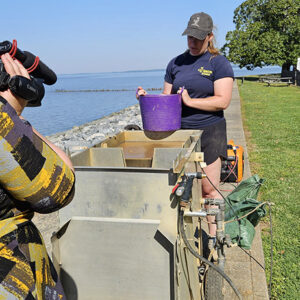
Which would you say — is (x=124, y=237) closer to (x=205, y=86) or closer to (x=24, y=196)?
(x=24, y=196)

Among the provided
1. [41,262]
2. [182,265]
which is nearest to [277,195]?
[182,265]

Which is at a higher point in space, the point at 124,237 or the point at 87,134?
the point at 124,237

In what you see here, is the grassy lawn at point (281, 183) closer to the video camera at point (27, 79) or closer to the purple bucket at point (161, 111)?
the purple bucket at point (161, 111)

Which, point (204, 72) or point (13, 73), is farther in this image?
point (204, 72)

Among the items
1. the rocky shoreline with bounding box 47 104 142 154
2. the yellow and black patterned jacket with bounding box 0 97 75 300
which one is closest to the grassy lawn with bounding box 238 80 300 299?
the yellow and black patterned jacket with bounding box 0 97 75 300

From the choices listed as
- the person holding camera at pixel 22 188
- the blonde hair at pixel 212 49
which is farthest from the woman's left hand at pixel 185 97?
the person holding camera at pixel 22 188

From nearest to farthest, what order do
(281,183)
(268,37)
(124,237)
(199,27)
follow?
(124,237) < (199,27) < (281,183) < (268,37)

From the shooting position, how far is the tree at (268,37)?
128ft

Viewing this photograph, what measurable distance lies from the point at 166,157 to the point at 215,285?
1.02m

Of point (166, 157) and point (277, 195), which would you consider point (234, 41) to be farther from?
point (166, 157)

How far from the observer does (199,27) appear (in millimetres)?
2912

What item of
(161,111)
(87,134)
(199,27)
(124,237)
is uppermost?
(199,27)

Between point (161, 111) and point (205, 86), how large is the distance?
43 cm

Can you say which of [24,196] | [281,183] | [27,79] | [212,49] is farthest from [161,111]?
[281,183]
